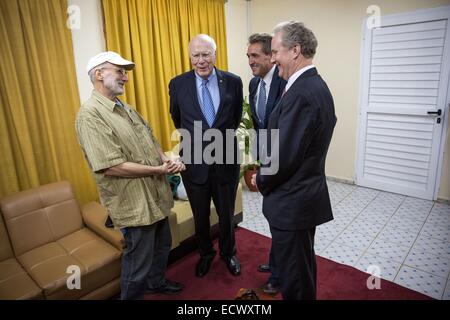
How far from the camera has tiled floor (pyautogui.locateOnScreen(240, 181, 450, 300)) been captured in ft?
7.13

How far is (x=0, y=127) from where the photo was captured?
209cm

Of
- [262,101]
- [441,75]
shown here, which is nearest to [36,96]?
[262,101]

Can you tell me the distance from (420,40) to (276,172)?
109 inches

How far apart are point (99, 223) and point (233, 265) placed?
1031 mm

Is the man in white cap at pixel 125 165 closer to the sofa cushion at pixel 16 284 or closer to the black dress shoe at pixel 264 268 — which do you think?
the sofa cushion at pixel 16 284

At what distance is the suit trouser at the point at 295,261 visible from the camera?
4.75 feet

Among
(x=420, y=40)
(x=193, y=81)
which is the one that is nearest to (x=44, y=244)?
(x=193, y=81)

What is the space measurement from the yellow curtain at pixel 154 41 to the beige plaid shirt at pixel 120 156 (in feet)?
4.26

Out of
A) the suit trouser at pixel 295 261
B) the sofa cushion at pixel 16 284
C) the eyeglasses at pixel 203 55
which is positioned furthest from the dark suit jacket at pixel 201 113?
the sofa cushion at pixel 16 284

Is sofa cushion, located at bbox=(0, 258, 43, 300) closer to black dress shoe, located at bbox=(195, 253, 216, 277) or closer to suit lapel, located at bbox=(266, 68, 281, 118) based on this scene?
black dress shoe, located at bbox=(195, 253, 216, 277)

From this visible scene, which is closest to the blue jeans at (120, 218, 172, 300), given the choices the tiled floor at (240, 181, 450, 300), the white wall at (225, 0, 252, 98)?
the tiled floor at (240, 181, 450, 300)

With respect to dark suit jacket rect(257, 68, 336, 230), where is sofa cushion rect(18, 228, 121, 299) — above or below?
below

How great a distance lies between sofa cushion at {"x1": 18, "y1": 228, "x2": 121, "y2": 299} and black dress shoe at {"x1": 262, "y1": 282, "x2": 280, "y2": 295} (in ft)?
3.25
